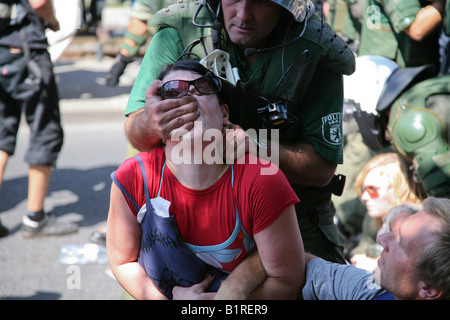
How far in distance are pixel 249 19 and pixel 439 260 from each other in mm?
957

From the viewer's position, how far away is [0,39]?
411cm

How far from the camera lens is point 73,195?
5.33 meters

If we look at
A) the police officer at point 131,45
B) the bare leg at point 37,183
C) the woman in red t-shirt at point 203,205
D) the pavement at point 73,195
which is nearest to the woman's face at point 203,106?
the woman in red t-shirt at point 203,205

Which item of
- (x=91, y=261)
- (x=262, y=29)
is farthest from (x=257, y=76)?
(x=91, y=261)

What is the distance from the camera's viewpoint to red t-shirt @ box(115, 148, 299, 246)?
1.75 m

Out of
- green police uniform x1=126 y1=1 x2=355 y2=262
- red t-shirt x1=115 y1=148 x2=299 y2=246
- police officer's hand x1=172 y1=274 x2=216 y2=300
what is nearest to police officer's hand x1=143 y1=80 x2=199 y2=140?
red t-shirt x1=115 y1=148 x2=299 y2=246

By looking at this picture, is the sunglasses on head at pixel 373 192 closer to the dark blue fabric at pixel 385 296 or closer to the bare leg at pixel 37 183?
the dark blue fabric at pixel 385 296

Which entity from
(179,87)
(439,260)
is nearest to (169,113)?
(179,87)

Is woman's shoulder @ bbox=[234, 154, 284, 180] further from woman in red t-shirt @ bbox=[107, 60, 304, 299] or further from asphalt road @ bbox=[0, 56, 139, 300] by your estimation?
asphalt road @ bbox=[0, 56, 139, 300]

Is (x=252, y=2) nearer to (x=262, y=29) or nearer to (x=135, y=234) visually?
(x=262, y=29)

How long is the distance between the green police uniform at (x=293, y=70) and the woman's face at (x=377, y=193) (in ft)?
5.13

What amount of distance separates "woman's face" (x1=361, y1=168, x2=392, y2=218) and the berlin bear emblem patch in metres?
1.58

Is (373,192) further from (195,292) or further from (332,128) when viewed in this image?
(195,292)

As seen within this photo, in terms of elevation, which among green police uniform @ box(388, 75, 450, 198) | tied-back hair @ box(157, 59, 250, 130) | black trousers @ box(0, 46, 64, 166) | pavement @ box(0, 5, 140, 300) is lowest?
pavement @ box(0, 5, 140, 300)
